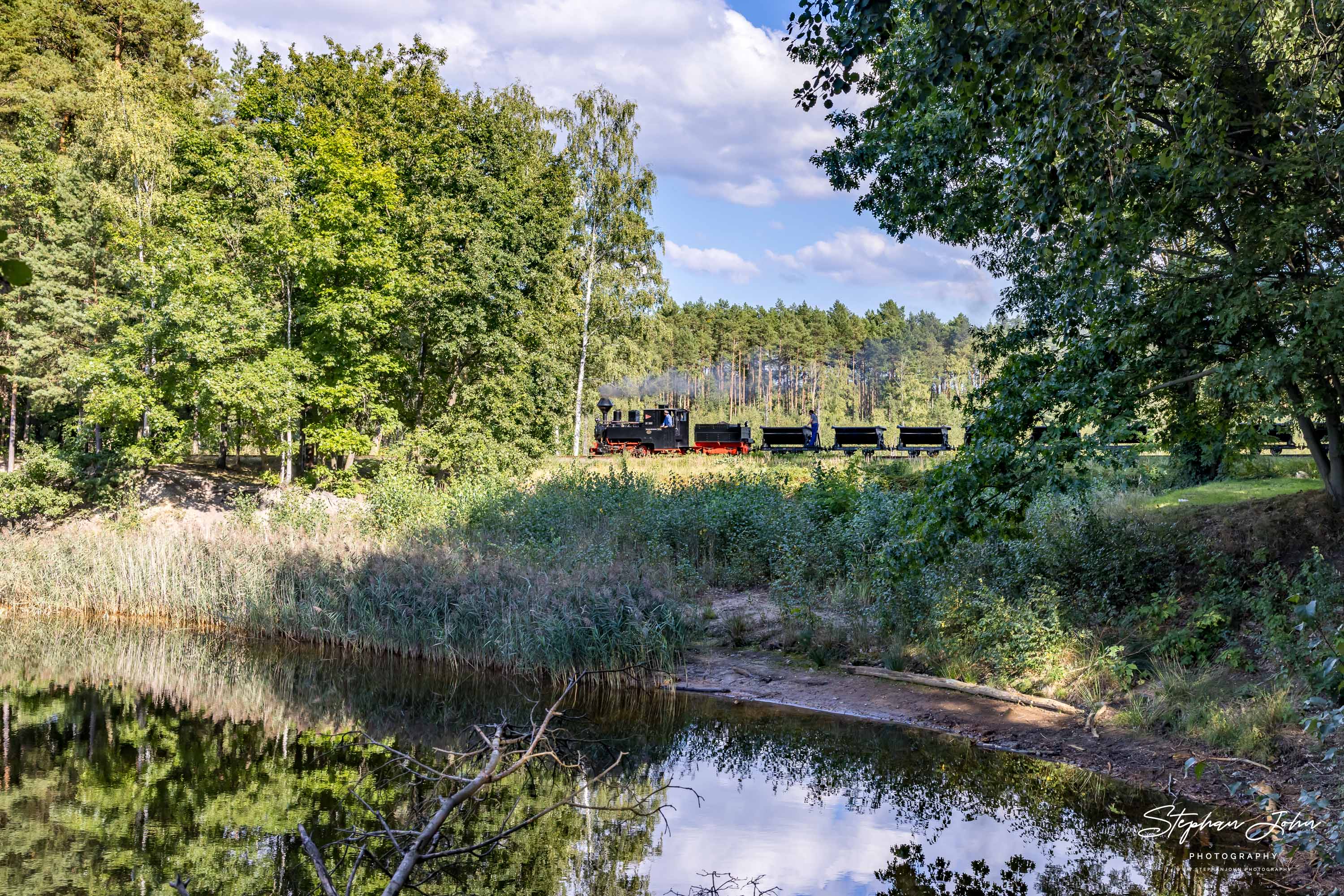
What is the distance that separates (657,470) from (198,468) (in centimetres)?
1328

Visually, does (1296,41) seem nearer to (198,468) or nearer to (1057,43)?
(1057,43)

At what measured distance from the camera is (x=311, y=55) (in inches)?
952

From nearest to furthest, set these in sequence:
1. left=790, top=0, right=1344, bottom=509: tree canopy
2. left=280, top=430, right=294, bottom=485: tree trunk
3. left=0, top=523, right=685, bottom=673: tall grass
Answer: left=790, top=0, right=1344, bottom=509: tree canopy, left=0, top=523, right=685, bottom=673: tall grass, left=280, top=430, right=294, bottom=485: tree trunk

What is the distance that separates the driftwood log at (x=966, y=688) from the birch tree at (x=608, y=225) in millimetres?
19102

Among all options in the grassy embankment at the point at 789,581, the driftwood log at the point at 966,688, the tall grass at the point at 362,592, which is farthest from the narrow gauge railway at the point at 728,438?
the tall grass at the point at 362,592

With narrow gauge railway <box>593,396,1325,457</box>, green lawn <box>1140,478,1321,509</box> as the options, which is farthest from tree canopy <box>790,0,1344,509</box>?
narrow gauge railway <box>593,396,1325,457</box>

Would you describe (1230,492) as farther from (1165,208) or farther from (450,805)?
(450,805)

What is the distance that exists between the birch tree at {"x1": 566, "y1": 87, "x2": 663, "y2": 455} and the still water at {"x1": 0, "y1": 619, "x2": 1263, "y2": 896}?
61.5 ft

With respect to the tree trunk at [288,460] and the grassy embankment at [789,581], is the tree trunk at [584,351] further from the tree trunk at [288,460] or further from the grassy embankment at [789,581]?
the grassy embankment at [789,581]

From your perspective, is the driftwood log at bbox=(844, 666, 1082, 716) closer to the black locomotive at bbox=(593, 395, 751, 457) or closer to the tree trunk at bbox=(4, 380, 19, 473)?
the black locomotive at bbox=(593, 395, 751, 457)

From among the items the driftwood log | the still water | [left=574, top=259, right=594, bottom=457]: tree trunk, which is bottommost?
the still water

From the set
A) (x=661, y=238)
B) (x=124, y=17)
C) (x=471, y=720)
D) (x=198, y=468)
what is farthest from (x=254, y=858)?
(x=124, y=17)

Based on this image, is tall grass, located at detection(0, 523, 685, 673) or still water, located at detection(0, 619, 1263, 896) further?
tall grass, located at detection(0, 523, 685, 673)

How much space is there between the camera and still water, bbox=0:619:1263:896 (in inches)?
240
